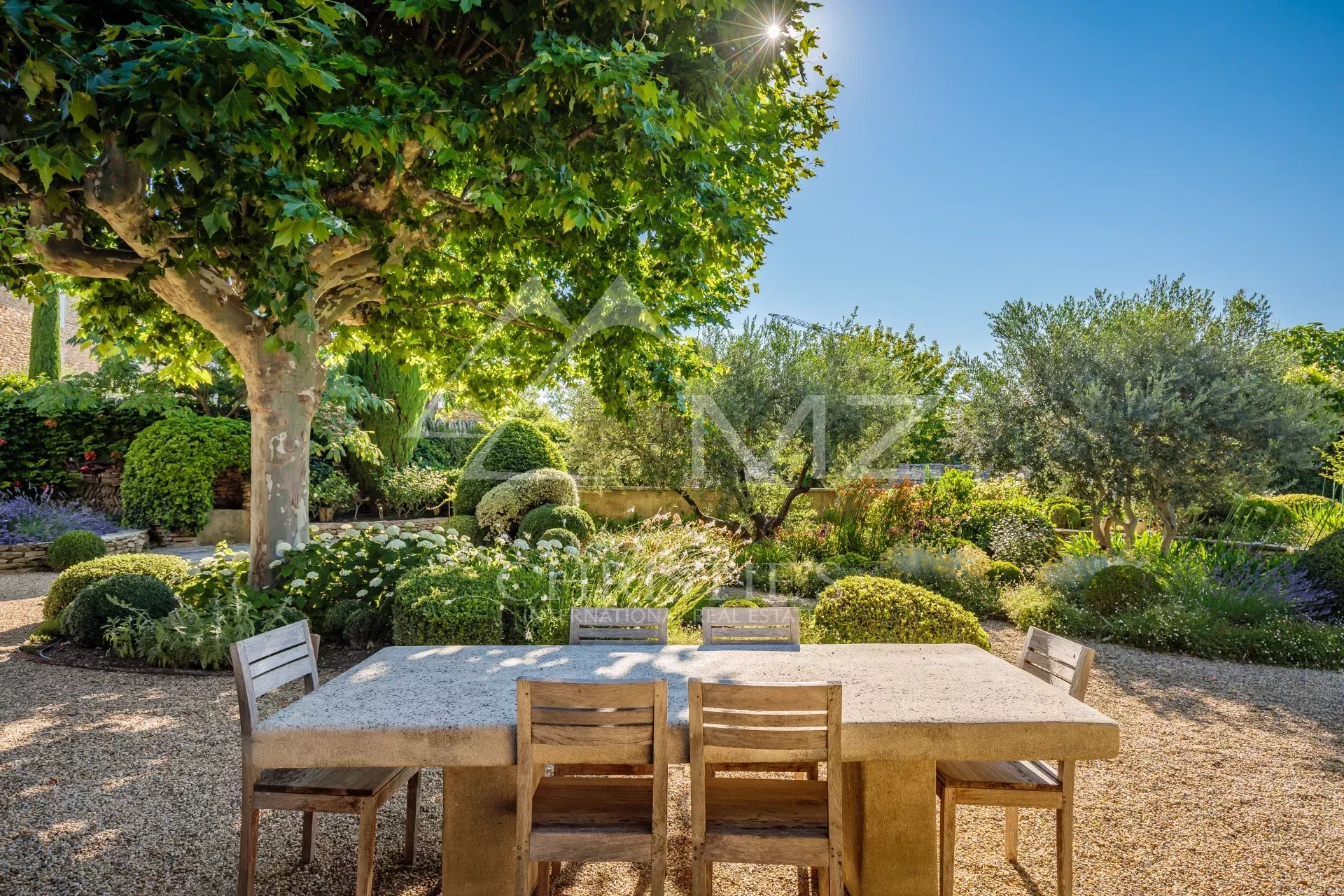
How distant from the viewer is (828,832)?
2223 millimetres

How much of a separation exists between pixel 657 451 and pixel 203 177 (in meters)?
8.27

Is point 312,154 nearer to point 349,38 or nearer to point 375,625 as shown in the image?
point 349,38

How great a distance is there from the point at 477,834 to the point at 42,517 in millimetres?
12505

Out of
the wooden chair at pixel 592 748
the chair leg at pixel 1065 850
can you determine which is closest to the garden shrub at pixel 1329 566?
the chair leg at pixel 1065 850

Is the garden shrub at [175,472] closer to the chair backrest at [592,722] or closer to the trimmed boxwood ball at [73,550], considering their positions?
the trimmed boxwood ball at [73,550]

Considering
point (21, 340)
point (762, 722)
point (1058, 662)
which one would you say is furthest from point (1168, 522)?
point (21, 340)

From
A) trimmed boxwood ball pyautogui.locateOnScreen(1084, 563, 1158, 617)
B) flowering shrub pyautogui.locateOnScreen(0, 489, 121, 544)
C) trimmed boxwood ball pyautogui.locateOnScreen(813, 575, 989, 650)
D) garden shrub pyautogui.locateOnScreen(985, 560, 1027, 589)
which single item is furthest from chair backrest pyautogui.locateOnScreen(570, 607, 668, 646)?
flowering shrub pyautogui.locateOnScreen(0, 489, 121, 544)

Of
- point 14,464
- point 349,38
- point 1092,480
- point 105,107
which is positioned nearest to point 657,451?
point 1092,480

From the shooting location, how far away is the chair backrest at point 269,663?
262 cm

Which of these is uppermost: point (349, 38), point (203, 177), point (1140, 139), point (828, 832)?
point (1140, 139)

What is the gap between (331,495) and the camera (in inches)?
539

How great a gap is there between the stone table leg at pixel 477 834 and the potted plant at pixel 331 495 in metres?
12.1

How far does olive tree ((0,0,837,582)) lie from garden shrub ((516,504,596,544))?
2735 mm

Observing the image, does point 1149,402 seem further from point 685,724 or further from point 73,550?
point 73,550
